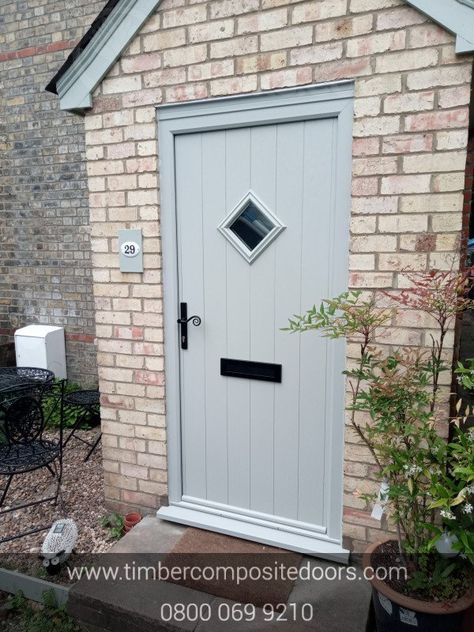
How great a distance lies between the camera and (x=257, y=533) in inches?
112

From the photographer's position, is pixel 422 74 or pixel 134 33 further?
pixel 134 33

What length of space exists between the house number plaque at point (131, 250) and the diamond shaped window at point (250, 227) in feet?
1.77

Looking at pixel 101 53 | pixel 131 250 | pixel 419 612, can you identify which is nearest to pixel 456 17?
pixel 101 53

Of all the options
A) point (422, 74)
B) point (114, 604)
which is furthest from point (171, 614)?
point (422, 74)

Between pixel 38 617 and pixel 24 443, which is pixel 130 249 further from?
pixel 38 617

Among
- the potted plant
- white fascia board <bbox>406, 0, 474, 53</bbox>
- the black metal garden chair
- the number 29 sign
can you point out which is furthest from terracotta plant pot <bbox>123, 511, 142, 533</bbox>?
white fascia board <bbox>406, 0, 474, 53</bbox>

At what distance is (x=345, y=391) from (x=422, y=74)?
1.60m

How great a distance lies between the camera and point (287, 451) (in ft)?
9.20

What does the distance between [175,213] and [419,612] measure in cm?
235

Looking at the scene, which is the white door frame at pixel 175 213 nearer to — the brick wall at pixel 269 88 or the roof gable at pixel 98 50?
the brick wall at pixel 269 88

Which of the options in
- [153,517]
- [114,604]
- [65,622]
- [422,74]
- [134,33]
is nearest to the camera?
[422,74]

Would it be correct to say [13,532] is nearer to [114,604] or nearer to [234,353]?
[114,604]

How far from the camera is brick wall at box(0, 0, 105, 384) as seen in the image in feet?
17.6

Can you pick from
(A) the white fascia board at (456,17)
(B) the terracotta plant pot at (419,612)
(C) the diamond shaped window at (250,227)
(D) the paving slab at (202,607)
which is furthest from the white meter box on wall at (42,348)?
(A) the white fascia board at (456,17)
